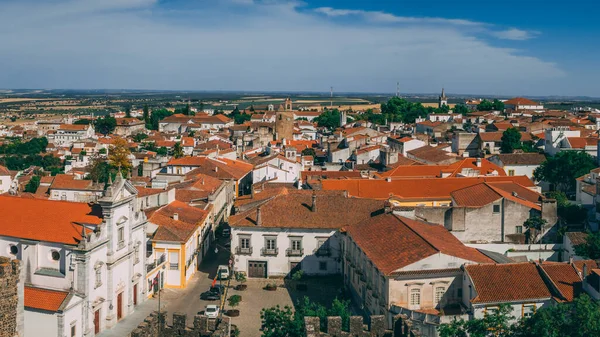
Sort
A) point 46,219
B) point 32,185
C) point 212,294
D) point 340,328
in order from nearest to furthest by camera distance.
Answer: point 340,328 < point 46,219 < point 212,294 < point 32,185

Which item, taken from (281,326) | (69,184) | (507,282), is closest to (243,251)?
(281,326)

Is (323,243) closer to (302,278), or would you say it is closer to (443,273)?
(302,278)

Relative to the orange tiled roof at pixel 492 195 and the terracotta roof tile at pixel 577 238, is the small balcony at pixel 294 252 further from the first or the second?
Answer: the terracotta roof tile at pixel 577 238

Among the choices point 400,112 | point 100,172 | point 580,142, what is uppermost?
point 400,112

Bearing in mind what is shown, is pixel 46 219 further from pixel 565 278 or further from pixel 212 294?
pixel 565 278

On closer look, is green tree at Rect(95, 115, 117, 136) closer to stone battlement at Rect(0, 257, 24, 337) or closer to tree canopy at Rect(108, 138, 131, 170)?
tree canopy at Rect(108, 138, 131, 170)

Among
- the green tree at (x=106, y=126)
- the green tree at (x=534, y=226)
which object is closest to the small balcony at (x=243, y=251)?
the green tree at (x=534, y=226)

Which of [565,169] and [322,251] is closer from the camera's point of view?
[322,251]

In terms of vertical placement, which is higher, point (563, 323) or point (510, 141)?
point (510, 141)
